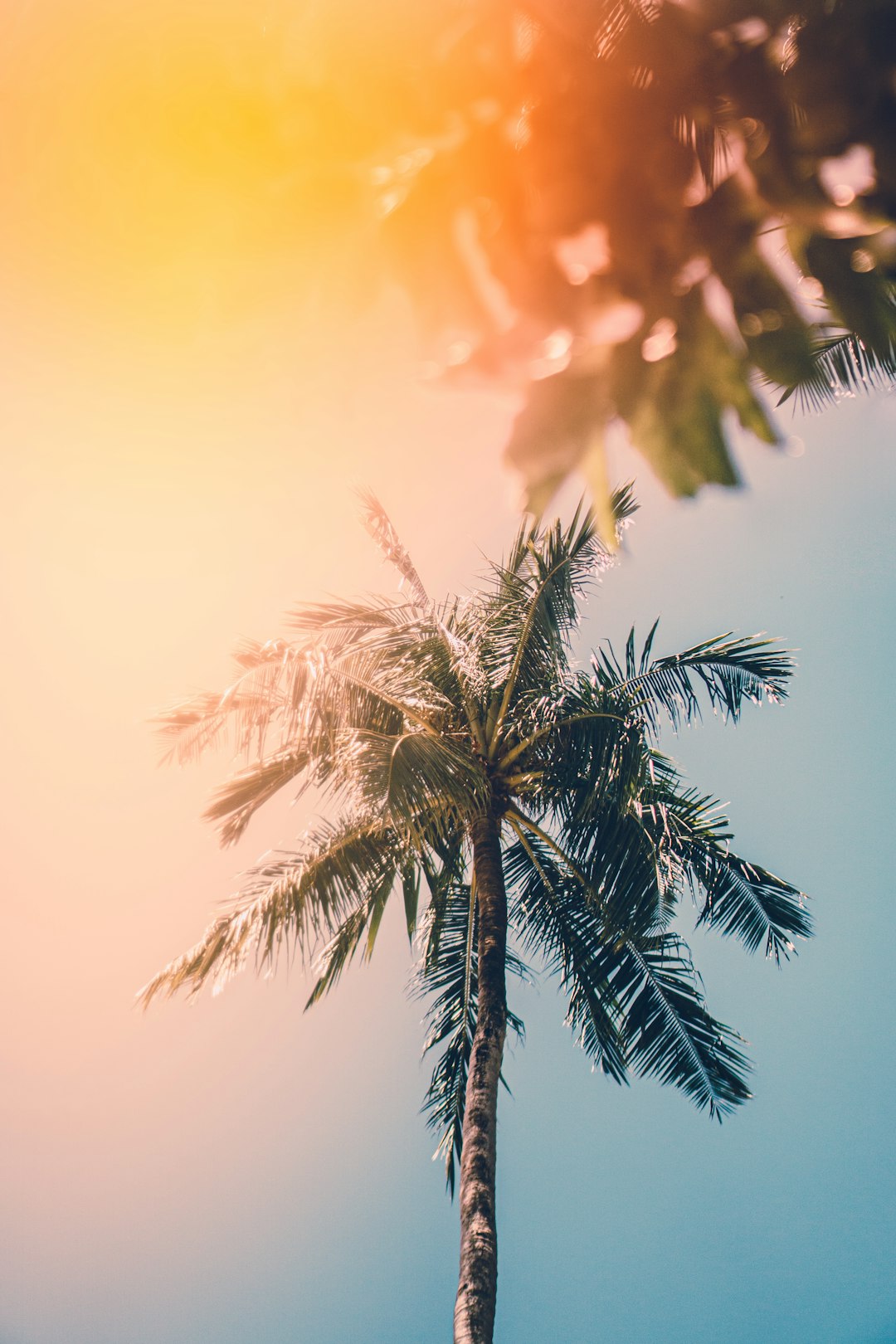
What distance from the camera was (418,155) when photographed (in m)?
1.04

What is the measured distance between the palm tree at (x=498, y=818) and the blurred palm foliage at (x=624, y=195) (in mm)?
4801

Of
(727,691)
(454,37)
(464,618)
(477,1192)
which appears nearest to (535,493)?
(454,37)

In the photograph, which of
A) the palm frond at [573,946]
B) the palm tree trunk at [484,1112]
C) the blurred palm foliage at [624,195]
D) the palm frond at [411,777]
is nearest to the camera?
the blurred palm foliage at [624,195]

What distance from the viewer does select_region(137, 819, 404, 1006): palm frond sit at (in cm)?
672

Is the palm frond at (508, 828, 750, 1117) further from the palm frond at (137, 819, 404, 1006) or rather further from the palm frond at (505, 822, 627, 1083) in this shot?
the palm frond at (137, 819, 404, 1006)

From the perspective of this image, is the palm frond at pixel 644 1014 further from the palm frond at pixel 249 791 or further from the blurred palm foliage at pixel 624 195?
the blurred palm foliage at pixel 624 195

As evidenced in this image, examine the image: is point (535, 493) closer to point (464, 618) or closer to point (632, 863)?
point (632, 863)

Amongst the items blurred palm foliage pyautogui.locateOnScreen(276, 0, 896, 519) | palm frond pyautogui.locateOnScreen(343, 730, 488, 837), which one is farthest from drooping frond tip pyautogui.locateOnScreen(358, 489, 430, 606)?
blurred palm foliage pyautogui.locateOnScreen(276, 0, 896, 519)

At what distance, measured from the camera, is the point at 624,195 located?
110cm

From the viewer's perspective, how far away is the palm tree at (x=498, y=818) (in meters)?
6.45

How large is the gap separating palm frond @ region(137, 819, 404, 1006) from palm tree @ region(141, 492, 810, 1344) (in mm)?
20

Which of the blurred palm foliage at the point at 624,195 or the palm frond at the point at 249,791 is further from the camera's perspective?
the palm frond at the point at 249,791

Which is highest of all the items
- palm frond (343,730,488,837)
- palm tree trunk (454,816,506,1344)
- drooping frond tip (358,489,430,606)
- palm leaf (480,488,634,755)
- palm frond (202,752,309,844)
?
drooping frond tip (358,489,430,606)

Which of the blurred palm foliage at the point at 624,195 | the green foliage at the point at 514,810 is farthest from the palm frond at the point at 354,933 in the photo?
the blurred palm foliage at the point at 624,195
